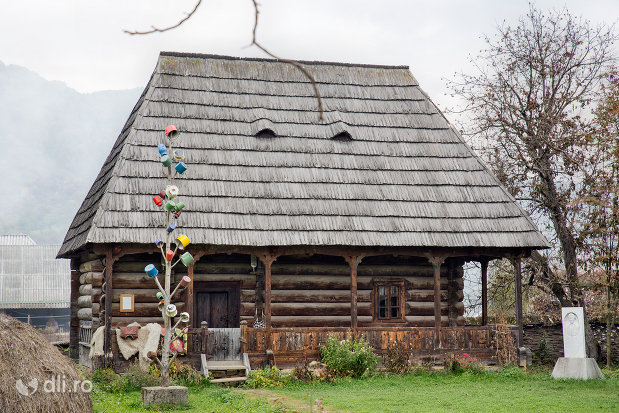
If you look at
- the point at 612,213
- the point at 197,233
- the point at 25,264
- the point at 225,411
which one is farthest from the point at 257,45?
the point at 25,264

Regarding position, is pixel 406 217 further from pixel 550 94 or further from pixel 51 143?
pixel 51 143

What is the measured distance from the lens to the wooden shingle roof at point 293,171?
698 inches

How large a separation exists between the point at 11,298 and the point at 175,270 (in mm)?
32788

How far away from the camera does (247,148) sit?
64.0 feet

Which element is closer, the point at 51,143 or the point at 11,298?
the point at 11,298

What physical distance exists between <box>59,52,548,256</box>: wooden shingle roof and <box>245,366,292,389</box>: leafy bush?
2833 millimetres

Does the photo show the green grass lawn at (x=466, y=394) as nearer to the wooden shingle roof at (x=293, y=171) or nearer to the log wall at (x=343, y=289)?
the log wall at (x=343, y=289)

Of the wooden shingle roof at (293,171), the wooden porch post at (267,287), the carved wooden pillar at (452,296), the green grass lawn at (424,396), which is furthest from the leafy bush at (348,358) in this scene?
the carved wooden pillar at (452,296)

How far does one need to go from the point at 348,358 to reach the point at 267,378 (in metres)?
1.83

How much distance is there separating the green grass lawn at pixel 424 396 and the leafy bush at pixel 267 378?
0.94ft

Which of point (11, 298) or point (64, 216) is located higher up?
point (64, 216)

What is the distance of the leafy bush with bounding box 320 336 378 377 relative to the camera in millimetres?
16672

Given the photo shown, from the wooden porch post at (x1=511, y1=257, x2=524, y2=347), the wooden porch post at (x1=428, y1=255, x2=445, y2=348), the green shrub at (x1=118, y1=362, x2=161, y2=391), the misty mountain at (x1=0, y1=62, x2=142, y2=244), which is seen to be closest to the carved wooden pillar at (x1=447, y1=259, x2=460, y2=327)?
the wooden porch post at (x1=428, y1=255, x2=445, y2=348)

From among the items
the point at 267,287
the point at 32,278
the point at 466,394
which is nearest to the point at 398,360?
the point at 466,394
